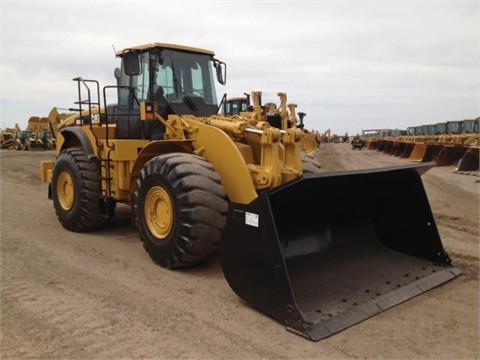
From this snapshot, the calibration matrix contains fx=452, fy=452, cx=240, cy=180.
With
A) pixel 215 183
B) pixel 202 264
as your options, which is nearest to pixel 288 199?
pixel 215 183

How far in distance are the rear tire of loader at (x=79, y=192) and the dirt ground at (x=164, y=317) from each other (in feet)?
2.60

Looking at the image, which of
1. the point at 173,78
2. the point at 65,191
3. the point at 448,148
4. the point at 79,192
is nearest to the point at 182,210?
the point at 173,78

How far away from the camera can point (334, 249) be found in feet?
16.5

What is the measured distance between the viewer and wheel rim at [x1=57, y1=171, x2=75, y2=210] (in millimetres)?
7266

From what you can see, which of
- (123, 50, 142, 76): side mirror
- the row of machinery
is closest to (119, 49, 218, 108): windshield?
(123, 50, 142, 76): side mirror

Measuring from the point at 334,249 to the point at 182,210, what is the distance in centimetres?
173

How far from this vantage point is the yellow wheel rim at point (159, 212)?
16.9 ft

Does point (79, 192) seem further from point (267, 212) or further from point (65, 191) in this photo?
point (267, 212)

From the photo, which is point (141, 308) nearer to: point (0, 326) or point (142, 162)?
point (0, 326)

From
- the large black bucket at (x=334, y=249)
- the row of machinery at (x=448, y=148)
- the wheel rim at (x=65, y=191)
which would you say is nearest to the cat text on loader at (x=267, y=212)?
the large black bucket at (x=334, y=249)

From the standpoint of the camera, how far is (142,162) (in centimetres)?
609

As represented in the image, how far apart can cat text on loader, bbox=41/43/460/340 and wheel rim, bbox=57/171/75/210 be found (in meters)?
0.92

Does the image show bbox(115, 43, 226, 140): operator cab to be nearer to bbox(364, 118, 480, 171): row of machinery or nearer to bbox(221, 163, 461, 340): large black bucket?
bbox(221, 163, 461, 340): large black bucket

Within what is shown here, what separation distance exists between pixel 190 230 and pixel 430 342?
2444mm
